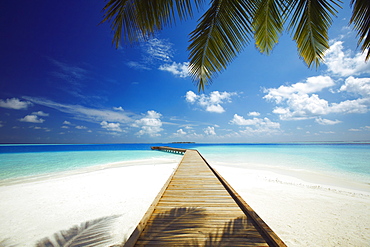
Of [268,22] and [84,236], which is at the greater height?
[268,22]

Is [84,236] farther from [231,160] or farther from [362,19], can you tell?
[231,160]

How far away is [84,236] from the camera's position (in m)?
3.14

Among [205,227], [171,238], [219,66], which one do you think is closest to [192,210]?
[205,227]

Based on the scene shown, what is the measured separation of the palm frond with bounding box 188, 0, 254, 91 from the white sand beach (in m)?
3.59

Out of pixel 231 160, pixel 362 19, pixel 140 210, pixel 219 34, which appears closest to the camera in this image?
pixel 362 19

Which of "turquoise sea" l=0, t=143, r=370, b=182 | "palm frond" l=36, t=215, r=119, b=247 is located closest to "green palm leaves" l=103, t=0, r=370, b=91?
"palm frond" l=36, t=215, r=119, b=247

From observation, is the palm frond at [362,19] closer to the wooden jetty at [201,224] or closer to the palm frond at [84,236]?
the wooden jetty at [201,224]

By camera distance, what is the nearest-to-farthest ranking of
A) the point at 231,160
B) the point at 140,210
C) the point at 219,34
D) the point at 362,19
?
1. the point at 362,19
2. the point at 219,34
3. the point at 140,210
4. the point at 231,160

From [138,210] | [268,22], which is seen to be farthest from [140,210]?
[268,22]

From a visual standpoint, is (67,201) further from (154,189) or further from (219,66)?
(219,66)

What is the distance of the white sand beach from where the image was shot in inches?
124

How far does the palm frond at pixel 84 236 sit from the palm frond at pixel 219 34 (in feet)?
12.9

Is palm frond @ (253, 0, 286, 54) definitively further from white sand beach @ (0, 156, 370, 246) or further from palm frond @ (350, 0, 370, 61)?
white sand beach @ (0, 156, 370, 246)

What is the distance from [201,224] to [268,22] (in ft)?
12.2
